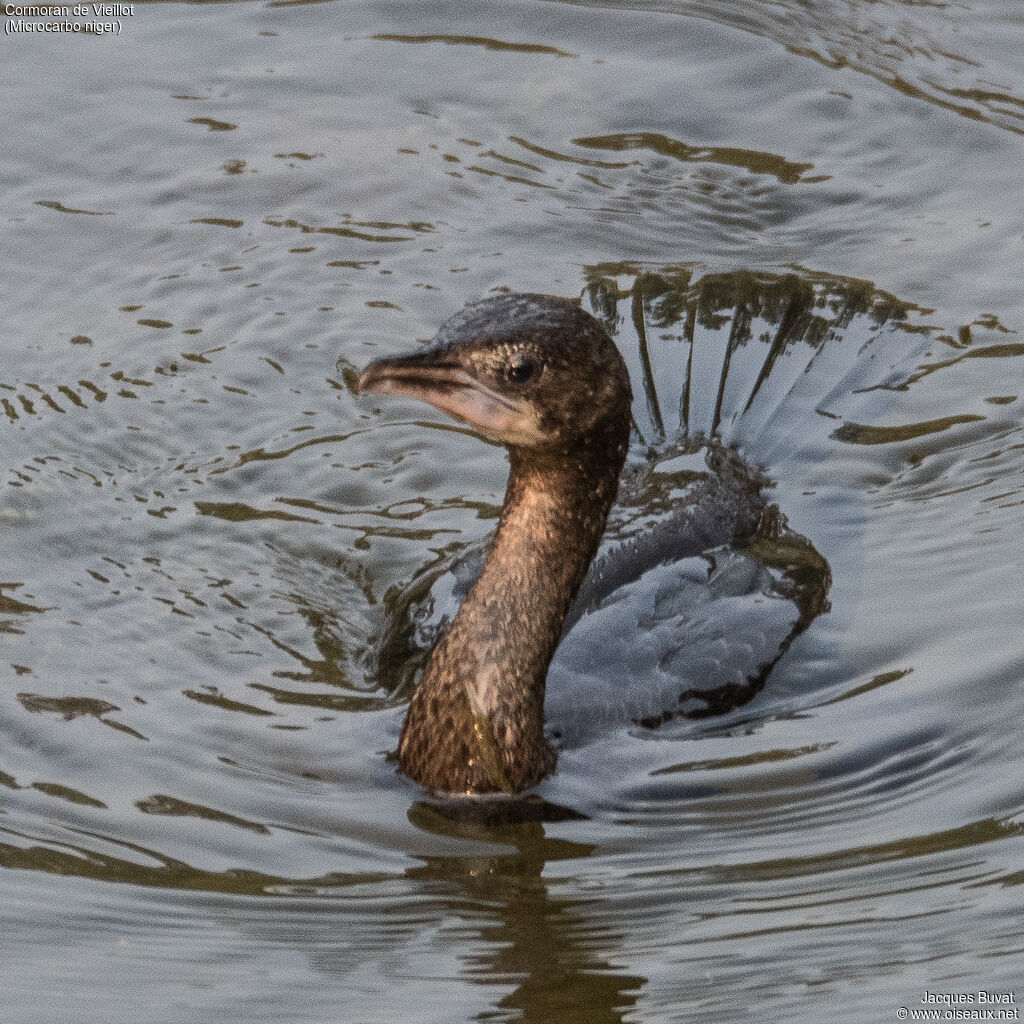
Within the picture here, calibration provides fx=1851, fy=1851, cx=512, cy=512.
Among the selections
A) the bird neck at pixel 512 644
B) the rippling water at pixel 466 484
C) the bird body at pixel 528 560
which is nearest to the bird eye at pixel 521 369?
the bird body at pixel 528 560

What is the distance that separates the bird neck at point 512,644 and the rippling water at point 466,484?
16 cm

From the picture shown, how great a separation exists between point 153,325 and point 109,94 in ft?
6.89

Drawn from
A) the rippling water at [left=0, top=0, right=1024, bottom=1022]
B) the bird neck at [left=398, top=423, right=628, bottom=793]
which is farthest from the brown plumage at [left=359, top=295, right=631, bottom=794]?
the rippling water at [left=0, top=0, right=1024, bottom=1022]

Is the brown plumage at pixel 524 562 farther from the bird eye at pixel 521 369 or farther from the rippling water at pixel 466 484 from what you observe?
the rippling water at pixel 466 484

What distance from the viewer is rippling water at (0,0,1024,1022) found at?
4430 mm

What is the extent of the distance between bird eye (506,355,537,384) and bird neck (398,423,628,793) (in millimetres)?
313

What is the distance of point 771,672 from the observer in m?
5.62

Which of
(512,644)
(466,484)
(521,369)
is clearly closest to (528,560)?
(512,644)

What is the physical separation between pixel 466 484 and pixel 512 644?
1.73 m

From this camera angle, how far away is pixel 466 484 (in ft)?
21.9

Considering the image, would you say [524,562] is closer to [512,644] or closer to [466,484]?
[512,644]

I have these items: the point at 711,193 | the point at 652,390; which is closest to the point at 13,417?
the point at 652,390

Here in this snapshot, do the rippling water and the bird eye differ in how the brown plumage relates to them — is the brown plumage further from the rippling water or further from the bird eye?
the rippling water

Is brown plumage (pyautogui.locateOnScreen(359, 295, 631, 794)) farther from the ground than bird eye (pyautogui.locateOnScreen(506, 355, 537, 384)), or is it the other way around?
bird eye (pyautogui.locateOnScreen(506, 355, 537, 384))
